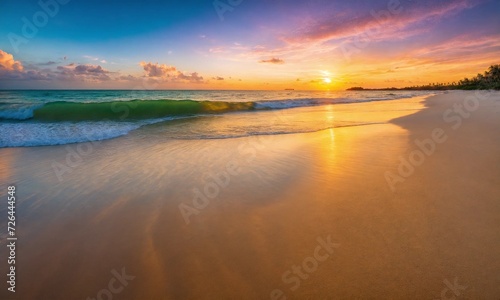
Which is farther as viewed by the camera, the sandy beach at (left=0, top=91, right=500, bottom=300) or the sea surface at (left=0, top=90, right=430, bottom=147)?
the sea surface at (left=0, top=90, right=430, bottom=147)

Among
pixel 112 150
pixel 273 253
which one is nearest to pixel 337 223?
pixel 273 253

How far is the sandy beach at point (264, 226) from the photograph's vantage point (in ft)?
8.97

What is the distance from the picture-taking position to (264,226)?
3.79 meters

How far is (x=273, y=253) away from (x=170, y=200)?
2564 millimetres

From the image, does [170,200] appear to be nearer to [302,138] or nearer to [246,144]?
[246,144]

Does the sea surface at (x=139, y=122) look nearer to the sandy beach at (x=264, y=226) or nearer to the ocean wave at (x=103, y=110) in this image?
the ocean wave at (x=103, y=110)

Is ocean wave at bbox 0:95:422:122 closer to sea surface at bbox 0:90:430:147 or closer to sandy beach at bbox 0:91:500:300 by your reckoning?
sea surface at bbox 0:90:430:147

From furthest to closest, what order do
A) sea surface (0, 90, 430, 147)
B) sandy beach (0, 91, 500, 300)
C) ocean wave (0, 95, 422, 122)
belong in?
ocean wave (0, 95, 422, 122), sea surface (0, 90, 430, 147), sandy beach (0, 91, 500, 300)

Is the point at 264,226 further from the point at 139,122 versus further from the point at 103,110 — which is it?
the point at 103,110

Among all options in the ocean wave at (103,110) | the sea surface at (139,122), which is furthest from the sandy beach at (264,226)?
the ocean wave at (103,110)

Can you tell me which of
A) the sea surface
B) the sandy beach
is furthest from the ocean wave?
the sandy beach

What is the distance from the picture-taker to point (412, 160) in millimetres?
6562

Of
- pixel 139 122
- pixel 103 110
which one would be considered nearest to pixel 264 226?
pixel 139 122

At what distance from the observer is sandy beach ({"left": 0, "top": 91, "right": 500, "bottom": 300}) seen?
2734 millimetres
